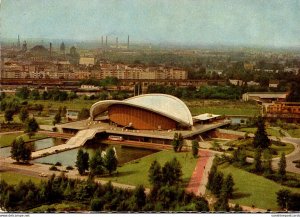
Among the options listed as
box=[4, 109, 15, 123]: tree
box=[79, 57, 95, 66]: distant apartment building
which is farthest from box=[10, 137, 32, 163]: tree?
box=[79, 57, 95, 66]: distant apartment building

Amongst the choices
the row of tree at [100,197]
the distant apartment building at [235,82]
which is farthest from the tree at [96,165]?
the distant apartment building at [235,82]

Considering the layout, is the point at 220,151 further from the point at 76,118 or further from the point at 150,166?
the point at 76,118

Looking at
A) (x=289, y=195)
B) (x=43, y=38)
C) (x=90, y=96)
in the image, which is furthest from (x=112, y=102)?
(x=289, y=195)

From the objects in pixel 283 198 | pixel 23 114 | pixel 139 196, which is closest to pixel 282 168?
pixel 283 198

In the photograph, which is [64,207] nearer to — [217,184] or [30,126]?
[30,126]

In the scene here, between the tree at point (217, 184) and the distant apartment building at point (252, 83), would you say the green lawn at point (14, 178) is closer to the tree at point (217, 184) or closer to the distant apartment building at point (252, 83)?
the tree at point (217, 184)

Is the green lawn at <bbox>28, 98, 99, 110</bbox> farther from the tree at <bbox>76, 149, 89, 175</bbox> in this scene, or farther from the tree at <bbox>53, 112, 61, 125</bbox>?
the tree at <bbox>76, 149, 89, 175</bbox>

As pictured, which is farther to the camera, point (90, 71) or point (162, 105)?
point (162, 105)
